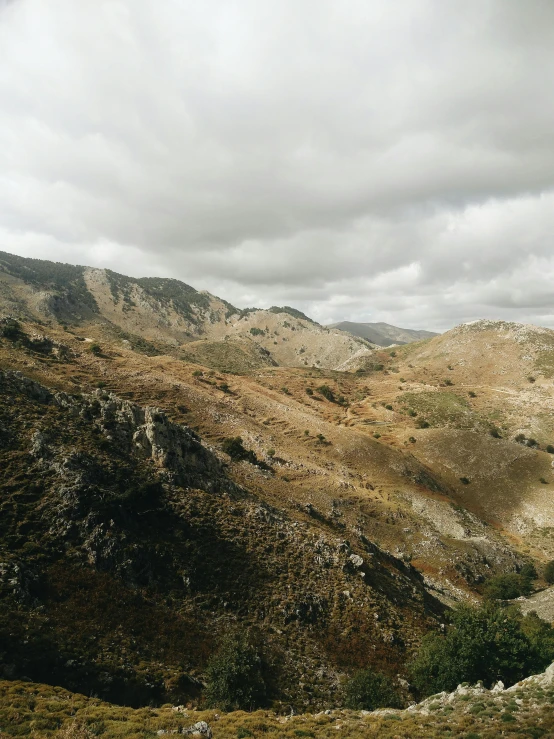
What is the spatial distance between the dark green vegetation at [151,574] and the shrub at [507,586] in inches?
631

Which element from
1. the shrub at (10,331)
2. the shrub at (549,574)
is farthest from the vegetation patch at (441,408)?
the shrub at (10,331)

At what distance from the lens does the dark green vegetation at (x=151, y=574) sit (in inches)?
818

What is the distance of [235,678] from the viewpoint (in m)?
21.2

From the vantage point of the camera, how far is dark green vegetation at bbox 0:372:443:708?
2078 cm

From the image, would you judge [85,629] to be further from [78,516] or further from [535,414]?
[535,414]

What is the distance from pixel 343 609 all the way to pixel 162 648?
15.8 m

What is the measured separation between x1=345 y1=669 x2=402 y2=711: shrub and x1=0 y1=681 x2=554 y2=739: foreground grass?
7.33ft

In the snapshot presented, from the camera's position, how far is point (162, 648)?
22.8 m

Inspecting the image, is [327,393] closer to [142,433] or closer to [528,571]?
[528,571]

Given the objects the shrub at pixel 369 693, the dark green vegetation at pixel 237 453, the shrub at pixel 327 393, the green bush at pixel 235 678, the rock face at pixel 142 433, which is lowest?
the shrub at pixel 369 693

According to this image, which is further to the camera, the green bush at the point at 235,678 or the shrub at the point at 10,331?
the shrub at the point at 10,331

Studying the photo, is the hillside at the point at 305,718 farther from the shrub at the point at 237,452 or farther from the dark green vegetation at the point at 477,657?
the shrub at the point at 237,452

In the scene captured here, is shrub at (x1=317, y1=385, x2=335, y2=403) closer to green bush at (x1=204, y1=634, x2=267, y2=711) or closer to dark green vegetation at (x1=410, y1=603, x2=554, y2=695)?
dark green vegetation at (x1=410, y1=603, x2=554, y2=695)

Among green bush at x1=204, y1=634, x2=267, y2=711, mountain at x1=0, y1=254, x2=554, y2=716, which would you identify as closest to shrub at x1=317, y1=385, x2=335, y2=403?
mountain at x1=0, y1=254, x2=554, y2=716
